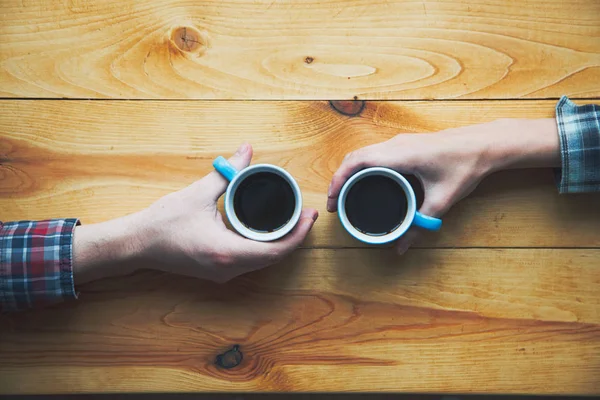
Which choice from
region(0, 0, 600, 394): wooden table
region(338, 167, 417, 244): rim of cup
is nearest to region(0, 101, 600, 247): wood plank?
region(0, 0, 600, 394): wooden table

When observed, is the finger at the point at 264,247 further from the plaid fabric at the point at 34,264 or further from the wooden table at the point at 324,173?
the plaid fabric at the point at 34,264

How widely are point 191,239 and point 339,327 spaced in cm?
33

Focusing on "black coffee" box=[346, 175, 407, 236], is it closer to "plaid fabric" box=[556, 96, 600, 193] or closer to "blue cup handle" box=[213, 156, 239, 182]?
"blue cup handle" box=[213, 156, 239, 182]

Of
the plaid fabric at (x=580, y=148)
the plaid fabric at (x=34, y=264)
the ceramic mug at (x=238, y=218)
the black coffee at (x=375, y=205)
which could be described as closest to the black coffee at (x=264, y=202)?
the ceramic mug at (x=238, y=218)

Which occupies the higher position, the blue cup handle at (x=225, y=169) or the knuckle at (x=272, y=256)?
the blue cup handle at (x=225, y=169)

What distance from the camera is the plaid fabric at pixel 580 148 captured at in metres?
0.87

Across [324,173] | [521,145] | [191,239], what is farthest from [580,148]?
[191,239]

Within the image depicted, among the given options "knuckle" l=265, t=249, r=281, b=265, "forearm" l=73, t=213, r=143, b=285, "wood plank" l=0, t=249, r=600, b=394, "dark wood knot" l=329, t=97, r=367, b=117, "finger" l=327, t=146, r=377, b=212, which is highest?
"dark wood knot" l=329, t=97, r=367, b=117

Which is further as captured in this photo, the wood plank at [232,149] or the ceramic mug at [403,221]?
the wood plank at [232,149]

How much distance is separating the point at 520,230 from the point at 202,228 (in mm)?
603

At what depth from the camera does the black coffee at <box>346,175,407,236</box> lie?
0.84 meters

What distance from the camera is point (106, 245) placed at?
876 mm

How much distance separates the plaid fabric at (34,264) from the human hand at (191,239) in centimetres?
3

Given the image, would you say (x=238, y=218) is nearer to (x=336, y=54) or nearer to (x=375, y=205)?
(x=375, y=205)
